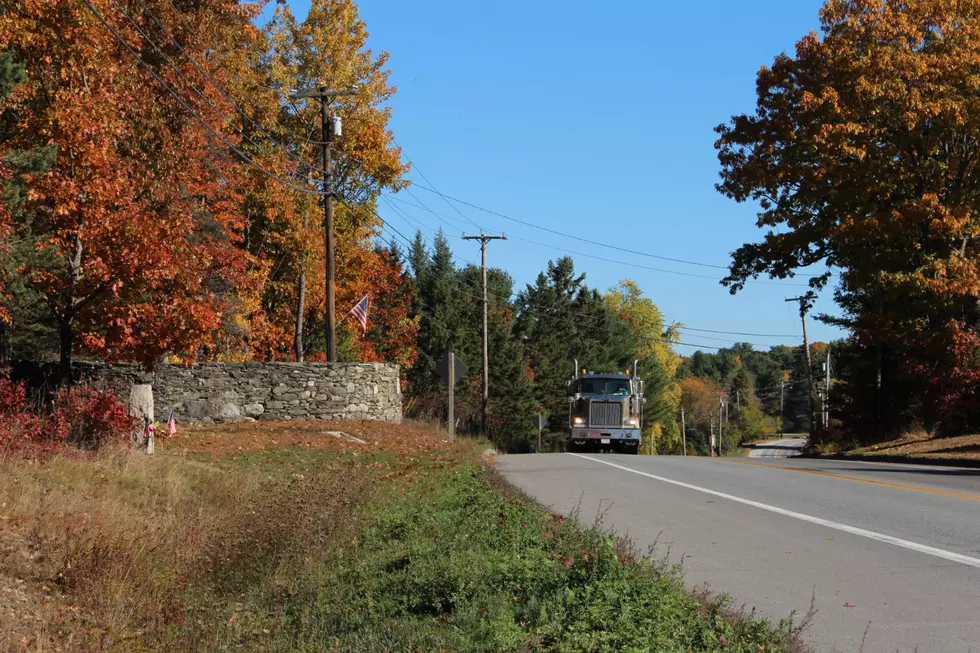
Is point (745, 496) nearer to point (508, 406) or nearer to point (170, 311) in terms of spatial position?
point (170, 311)

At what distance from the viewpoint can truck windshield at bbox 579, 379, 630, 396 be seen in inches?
1486

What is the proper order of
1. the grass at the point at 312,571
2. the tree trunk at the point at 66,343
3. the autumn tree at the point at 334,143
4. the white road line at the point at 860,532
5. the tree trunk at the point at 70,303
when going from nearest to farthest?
the grass at the point at 312,571, the white road line at the point at 860,532, the tree trunk at the point at 70,303, the tree trunk at the point at 66,343, the autumn tree at the point at 334,143

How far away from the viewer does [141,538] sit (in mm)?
11023

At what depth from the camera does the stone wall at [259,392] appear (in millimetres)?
28422

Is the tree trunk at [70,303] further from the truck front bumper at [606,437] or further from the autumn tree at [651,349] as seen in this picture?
the autumn tree at [651,349]

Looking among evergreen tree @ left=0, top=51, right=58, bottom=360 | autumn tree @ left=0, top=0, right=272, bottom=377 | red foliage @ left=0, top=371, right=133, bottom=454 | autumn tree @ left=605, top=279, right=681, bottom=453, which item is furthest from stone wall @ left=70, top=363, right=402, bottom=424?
autumn tree @ left=605, top=279, right=681, bottom=453

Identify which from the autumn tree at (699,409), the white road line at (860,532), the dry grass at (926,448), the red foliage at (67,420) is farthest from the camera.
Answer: the autumn tree at (699,409)

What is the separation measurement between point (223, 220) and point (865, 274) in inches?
802

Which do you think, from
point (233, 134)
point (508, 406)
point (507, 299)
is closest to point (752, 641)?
point (233, 134)

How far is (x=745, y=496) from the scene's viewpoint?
14336mm

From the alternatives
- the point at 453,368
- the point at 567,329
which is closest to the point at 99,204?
the point at 453,368

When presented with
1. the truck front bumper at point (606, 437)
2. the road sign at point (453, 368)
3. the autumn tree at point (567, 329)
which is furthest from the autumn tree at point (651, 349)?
the road sign at point (453, 368)

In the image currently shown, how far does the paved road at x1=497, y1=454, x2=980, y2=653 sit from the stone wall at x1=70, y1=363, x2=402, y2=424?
1196cm

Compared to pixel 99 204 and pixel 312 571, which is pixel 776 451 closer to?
pixel 99 204
